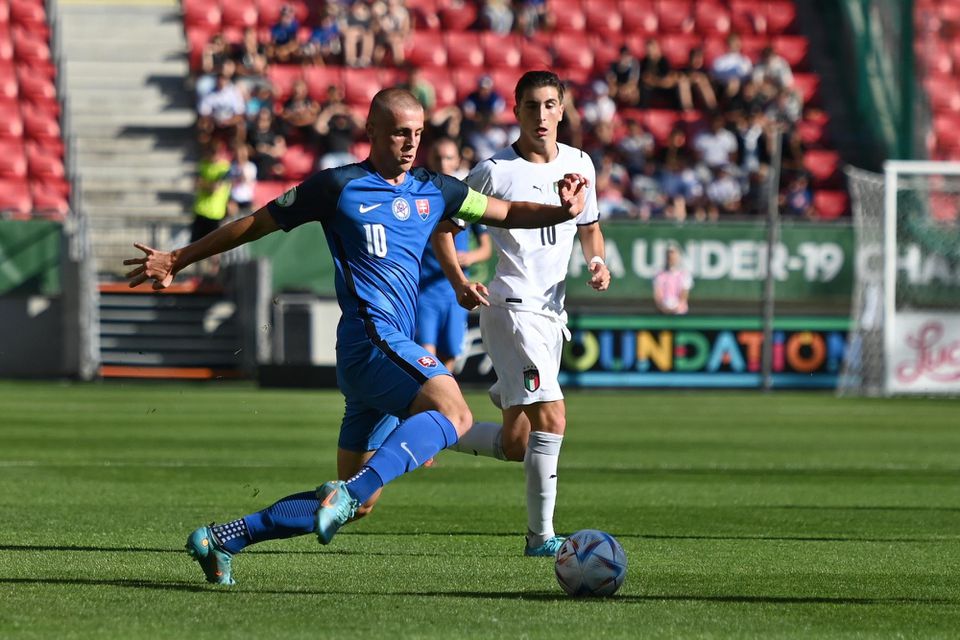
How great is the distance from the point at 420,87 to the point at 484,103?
1.24 metres

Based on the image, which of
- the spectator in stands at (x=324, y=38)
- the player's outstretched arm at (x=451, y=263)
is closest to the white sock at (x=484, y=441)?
the player's outstretched arm at (x=451, y=263)

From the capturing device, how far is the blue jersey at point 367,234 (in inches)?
241

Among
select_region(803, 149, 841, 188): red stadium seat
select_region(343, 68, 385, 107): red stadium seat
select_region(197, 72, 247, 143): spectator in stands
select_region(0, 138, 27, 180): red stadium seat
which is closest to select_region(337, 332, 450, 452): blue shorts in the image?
select_region(197, 72, 247, 143): spectator in stands

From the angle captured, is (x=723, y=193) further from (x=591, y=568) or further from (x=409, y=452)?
(x=409, y=452)

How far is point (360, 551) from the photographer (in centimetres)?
736

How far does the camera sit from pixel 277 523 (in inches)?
224

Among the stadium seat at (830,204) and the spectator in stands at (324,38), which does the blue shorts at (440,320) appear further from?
the stadium seat at (830,204)

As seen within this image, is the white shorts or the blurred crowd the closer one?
the white shorts

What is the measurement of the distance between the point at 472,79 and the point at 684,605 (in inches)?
862

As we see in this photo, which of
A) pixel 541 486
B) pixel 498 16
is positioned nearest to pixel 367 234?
pixel 541 486

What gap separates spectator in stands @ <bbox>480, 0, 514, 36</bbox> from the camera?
27.7 metres

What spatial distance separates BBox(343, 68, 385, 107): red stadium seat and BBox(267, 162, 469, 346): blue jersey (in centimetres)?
2032

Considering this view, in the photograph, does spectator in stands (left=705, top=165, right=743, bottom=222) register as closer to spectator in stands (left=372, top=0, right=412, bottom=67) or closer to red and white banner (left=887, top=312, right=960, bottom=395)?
red and white banner (left=887, top=312, right=960, bottom=395)

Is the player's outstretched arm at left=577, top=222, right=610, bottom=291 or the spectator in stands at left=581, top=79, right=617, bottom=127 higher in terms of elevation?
the spectator in stands at left=581, top=79, right=617, bottom=127
